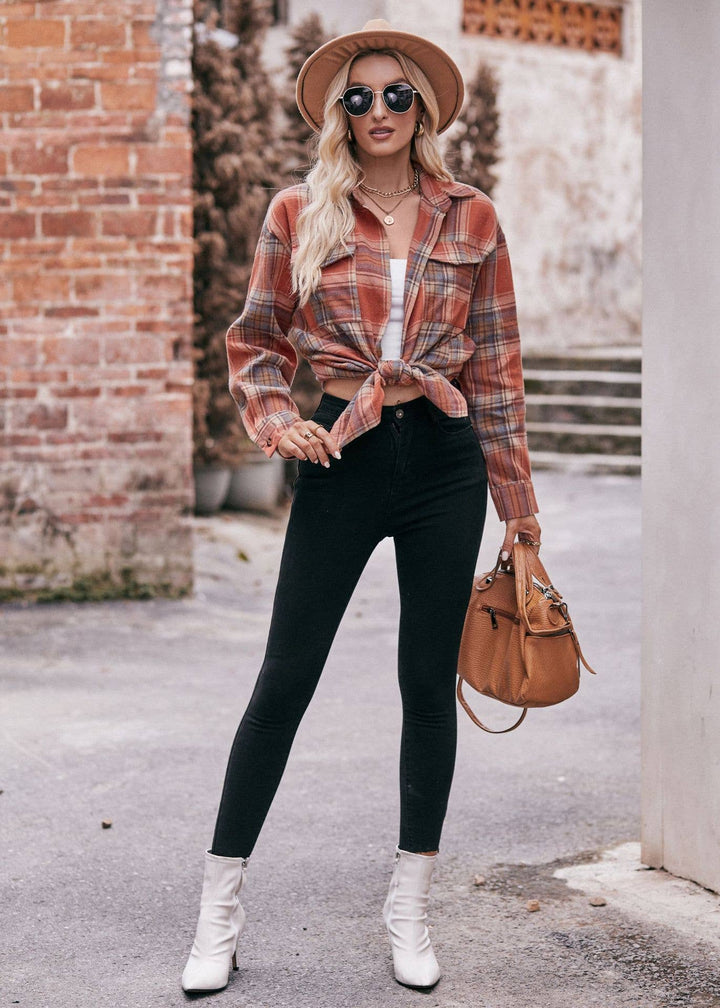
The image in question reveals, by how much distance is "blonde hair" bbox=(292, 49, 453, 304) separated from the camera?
9.16ft

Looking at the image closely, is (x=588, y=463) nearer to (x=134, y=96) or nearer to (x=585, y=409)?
(x=585, y=409)

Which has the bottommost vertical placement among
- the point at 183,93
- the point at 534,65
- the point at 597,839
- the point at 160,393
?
the point at 597,839

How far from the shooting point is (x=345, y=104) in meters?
2.88

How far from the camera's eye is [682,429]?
3338mm

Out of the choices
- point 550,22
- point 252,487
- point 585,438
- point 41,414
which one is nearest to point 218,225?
point 252,487

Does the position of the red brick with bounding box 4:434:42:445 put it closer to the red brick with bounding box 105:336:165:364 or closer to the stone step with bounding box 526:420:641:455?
the red brick with bounding box 105:336:165:364

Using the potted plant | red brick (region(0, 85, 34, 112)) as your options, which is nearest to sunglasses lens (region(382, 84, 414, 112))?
red brick (region(0, 85, 34, 112))

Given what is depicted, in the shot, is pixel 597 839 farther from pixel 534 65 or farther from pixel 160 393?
pixel 534 65

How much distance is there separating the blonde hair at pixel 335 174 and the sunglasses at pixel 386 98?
0.13 feet

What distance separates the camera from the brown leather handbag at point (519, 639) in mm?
3031

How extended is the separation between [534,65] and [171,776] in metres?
11.6

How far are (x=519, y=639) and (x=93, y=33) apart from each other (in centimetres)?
466

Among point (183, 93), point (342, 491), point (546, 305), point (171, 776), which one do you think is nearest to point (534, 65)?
A: point (546, 305)

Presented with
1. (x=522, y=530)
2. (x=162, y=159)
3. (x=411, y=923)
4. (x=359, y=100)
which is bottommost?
(x=411, y=923)
